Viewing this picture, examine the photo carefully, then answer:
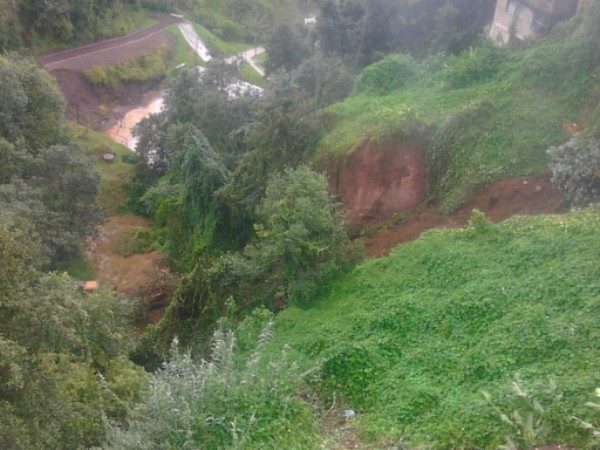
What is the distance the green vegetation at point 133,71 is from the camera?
123 feet

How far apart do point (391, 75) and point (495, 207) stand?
826cm

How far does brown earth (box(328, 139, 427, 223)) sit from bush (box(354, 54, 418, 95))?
4.48m

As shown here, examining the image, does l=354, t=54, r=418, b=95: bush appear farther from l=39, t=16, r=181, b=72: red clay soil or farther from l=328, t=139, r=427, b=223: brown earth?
l=39, t=16, r=181, b=72: red clay soil

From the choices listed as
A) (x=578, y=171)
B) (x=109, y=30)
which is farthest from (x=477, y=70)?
(x=109, y=30)

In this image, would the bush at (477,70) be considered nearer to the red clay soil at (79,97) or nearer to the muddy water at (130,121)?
the muddy water at (130,121)

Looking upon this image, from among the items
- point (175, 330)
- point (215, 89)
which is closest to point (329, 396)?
point (175, 330)

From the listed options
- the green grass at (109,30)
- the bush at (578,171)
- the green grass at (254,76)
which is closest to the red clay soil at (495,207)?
the bush at (578,171)

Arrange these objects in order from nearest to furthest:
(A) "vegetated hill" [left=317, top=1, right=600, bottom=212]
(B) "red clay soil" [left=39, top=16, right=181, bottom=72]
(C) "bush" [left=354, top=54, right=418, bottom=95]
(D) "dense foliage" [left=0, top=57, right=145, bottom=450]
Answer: (D) "dense foliage" [left=0, top=57, right=145, bottom=450]
(A) "vegetated hill" [left=317, top=1, right=600, bottom=212]
(C) "bush" [left=354, top=54, right=418, bottom=95]
(B) "red clay soil" [left=39, top=16, right=181, bottom=72]

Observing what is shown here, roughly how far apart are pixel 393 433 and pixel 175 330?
8.30 meters

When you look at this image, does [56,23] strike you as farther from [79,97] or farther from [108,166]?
[108,166]

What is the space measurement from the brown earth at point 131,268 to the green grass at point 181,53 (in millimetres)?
19849

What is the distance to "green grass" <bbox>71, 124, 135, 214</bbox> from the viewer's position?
1085 inches

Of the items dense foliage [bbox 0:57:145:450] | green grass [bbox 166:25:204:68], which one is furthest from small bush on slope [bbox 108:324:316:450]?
green grass [bbox 166:25:204:68]

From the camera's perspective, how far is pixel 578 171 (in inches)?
492
